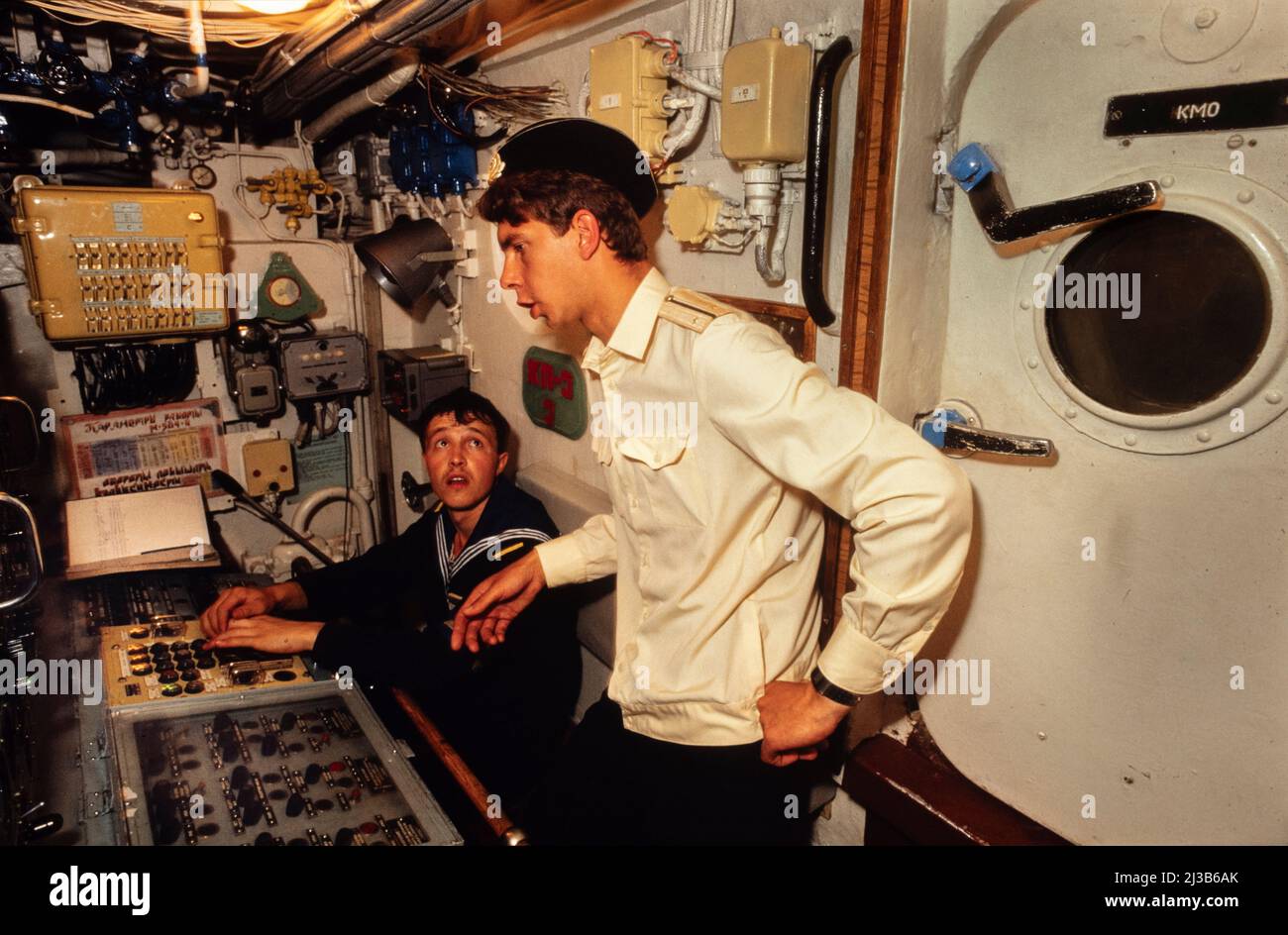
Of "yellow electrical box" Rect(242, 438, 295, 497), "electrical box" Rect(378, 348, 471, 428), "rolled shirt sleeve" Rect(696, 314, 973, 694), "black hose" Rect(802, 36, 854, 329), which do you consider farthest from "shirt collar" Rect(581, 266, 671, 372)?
"yellow electrical box" Rect(242, 438, 295, 497)

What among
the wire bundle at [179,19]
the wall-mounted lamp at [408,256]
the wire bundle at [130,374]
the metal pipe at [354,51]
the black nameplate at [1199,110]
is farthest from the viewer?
the wire bundle at [130,374]

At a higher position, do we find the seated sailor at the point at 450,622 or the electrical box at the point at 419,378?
the electrical box at the point at 419,378

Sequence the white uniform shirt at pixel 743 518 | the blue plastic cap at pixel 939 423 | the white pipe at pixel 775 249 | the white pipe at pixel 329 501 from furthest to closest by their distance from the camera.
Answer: the white pipe at pixel 329 501 < the white pipe at pixel 775 249 < the blue plastic cap at pixel 939 423 < the white uniform shirt at pixel 743 518

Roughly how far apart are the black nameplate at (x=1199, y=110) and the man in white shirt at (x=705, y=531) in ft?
2.45

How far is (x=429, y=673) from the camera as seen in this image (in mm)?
2275

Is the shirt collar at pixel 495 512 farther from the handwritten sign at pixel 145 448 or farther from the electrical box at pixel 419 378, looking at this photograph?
the handwritten sign at pixel 145 448

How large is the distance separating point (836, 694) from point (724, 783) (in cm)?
45

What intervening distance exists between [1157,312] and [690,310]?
3.06 feet

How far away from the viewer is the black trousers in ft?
6.17

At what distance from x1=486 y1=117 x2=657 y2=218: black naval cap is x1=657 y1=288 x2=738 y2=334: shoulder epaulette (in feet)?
1.34

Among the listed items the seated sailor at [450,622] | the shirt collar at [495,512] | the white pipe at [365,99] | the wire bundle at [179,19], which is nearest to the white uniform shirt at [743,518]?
the seated sailor at [450,622]

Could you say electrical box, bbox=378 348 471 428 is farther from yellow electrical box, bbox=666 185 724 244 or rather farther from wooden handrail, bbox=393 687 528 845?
yellow electrical box, bbox=666 185 724 244

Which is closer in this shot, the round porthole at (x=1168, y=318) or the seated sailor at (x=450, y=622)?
the round porthole at (x=1168, y=318)

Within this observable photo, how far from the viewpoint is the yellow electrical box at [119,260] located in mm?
3377
